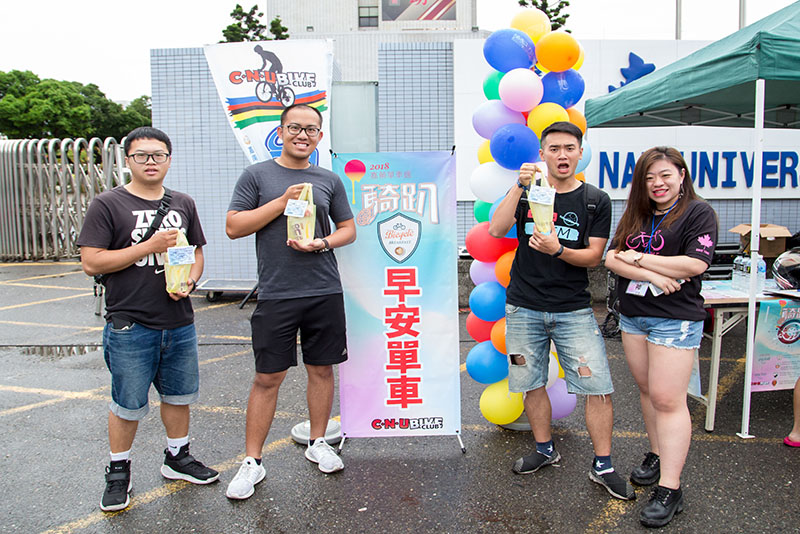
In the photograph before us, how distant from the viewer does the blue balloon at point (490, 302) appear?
3.35 m

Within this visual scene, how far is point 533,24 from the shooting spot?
3395 millimetres

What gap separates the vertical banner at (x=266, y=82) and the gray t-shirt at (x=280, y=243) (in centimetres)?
404

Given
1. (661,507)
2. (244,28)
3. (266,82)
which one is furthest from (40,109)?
(661,507)

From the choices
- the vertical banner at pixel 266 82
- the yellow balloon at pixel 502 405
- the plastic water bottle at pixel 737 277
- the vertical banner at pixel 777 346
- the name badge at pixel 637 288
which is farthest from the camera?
the vertical banner at pixel 266 82

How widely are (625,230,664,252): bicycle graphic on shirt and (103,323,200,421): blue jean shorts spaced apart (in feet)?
7.50

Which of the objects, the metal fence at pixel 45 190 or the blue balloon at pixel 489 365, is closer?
the blue balloon at pixel 489 365

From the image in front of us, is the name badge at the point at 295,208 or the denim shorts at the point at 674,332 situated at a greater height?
the name badge at the point at 295,208

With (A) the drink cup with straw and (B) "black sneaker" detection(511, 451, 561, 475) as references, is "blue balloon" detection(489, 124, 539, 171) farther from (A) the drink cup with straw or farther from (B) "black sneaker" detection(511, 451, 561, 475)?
(B) "black sneaker" detection(511, 451, 561, 475)

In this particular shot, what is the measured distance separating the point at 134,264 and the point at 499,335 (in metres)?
2.01

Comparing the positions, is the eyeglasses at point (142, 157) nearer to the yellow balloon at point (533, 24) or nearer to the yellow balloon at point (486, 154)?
the yellow balloon at point (486, 154)

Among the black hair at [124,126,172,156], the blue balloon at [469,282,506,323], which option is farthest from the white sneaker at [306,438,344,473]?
the black hair at [124,126,172,156]

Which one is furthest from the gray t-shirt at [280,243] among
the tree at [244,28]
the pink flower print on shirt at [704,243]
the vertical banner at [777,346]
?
the tree at [244,28]

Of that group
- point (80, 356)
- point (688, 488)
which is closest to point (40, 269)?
point (80, 356)

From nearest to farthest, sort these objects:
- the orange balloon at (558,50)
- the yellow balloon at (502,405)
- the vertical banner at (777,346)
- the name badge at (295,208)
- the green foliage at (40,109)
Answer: the name badge at (295,208) < the orange balloon at (558,50) < the yellow balloon at (502,405) < the vertical banner at (777,346) < the green foliage at (40,109)
